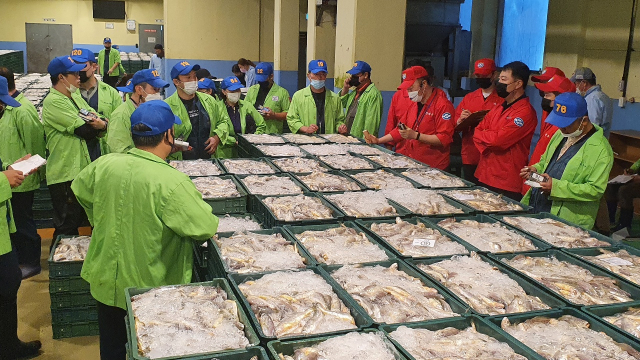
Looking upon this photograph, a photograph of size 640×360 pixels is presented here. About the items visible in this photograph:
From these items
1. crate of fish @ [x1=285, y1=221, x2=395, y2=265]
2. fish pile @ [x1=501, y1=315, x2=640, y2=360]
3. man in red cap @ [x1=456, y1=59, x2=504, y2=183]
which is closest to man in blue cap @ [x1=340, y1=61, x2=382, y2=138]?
man in red cap @ [x1=456, y1=59, x2=504, y2=183]

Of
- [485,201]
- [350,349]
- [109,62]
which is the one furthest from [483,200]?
[109,62]

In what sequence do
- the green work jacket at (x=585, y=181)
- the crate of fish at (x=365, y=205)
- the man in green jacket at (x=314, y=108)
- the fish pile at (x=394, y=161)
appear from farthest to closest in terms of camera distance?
the man in green jacket at (x=314, y=108)
the fish pile at (x=394, y=161)
the green work jacket at (x=585, y=181)
the crate of fish at (x=365, y=205)

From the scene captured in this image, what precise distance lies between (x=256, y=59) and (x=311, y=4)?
6438 mm

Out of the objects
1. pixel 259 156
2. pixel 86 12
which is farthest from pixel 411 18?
pixel 86 12

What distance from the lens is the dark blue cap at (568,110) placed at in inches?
162

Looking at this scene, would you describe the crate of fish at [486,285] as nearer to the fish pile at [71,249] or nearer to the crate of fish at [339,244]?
the crate of fish at [339,244]

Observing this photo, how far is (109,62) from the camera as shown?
17.0m

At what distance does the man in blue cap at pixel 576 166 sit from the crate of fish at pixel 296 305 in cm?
217

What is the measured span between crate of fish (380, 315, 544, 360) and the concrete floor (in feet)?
9.80

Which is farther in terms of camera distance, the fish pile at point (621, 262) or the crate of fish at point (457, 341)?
the fish pile at point (621, 262)

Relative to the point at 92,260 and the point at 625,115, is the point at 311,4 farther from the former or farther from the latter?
the point at 92,260

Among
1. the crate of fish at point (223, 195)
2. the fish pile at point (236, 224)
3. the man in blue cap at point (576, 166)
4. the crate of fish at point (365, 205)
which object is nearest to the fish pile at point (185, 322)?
the fish pile at point (236, 224)

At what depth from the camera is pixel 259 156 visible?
6.06 m

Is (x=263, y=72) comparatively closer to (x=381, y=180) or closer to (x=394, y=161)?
(x=394, y=161)
